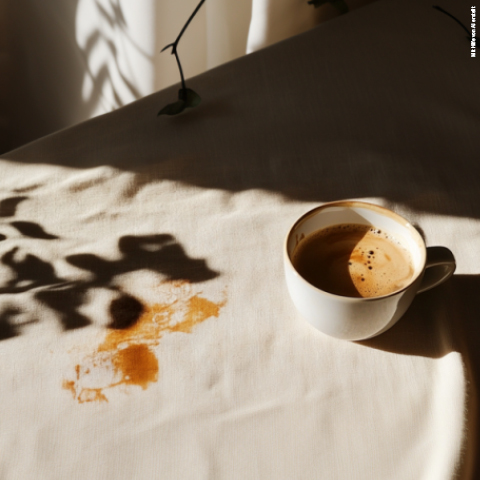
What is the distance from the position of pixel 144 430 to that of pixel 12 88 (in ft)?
3.59

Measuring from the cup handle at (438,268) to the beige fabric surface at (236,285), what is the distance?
0.04 metres

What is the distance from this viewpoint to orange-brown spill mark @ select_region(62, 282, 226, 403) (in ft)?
1.52

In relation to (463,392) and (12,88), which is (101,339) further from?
(12,88)

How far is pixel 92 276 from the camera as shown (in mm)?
546

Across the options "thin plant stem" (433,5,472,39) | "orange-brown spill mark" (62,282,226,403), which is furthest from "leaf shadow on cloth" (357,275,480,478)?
"thin plant stem" (433,5,472,39)

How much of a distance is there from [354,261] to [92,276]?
0.29 meters

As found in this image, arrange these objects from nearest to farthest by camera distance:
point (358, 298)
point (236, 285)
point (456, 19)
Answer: point (358, 298) → point (236, 285) → point (456, 19)

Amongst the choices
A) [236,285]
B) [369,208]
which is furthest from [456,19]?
[236,285]

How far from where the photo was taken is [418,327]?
50 centimetres

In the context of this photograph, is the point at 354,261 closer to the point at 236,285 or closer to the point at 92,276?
the point at 236,285

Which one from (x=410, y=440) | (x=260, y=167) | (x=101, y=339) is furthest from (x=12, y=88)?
(x=410, y=440)

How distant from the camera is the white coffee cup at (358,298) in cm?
43

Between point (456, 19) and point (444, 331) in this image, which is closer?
point (444, 331)

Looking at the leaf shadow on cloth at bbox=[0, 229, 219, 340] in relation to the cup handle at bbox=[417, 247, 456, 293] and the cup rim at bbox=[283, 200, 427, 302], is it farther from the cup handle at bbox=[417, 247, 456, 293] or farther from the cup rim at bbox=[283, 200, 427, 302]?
→ the cup handle at bbox=[417, 247, 456, 293]
